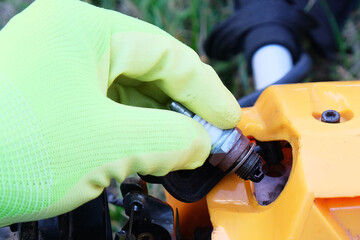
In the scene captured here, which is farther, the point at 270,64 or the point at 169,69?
the point at 270,64

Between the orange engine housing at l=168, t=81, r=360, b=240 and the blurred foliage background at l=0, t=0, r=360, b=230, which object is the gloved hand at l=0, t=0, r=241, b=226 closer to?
the orange engine housing at l=168, t=81, r=360, b=240

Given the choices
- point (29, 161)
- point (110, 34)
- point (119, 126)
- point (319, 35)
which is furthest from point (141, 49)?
point (319, 35)

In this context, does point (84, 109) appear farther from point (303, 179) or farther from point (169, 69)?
point (303, 179)

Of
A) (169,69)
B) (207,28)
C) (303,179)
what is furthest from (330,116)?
(207,28)

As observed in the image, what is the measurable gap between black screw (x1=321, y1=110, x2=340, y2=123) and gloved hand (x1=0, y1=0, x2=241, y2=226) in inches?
6.5

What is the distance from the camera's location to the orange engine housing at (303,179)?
0.84 meters

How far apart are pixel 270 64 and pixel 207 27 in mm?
738

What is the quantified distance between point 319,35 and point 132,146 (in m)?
1.43

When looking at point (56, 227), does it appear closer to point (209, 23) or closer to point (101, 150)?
point (101, 150)

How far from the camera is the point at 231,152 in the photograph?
0.93 m

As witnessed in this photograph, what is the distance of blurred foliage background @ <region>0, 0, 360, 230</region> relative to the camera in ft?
6.77

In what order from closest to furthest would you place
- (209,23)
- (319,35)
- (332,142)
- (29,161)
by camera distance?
(29,161), (332,142), (319,35), (209,23)

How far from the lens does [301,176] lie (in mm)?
854

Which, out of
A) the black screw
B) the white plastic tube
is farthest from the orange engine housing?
the white plastic tube
